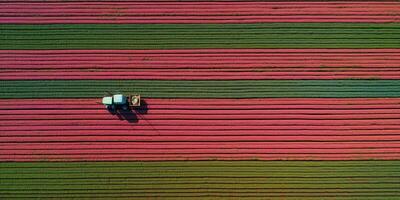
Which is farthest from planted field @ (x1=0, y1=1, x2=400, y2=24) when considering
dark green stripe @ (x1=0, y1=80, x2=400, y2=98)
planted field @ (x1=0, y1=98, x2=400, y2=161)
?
planted field @ (x1=0, y1=98, x2=400, y2=161)

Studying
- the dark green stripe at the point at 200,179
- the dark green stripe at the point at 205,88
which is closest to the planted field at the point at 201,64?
the dark green stripe at the point at 205,88

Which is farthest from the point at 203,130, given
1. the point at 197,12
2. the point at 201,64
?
the point at 197,12

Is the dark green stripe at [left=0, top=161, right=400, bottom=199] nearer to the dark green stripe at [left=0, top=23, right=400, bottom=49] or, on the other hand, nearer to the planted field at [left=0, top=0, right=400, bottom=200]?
the planted field at [left=0, top=0, right=400, bottom=200]

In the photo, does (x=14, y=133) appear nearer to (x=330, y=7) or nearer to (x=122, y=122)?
(x=122, y=122)

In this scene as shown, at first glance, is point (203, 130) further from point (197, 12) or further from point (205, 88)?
point (197, 12)

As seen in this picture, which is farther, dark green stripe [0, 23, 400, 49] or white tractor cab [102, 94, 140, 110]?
dark green stripe [0, 23, 400, 49]

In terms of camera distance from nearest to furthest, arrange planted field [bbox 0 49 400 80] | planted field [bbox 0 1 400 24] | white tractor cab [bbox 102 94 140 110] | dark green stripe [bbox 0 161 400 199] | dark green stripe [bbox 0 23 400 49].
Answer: dark green stripe [bbox 0 161 400 199], white tractor cab [bbox 102 94 140 110], planted field [bbox 0 49 400 80], dark green stripe [bbox 0 23 400 49], planted field [bbox 0 1 400 24]

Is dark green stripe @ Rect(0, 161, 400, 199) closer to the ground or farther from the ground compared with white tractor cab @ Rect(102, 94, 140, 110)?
closer to the ground
